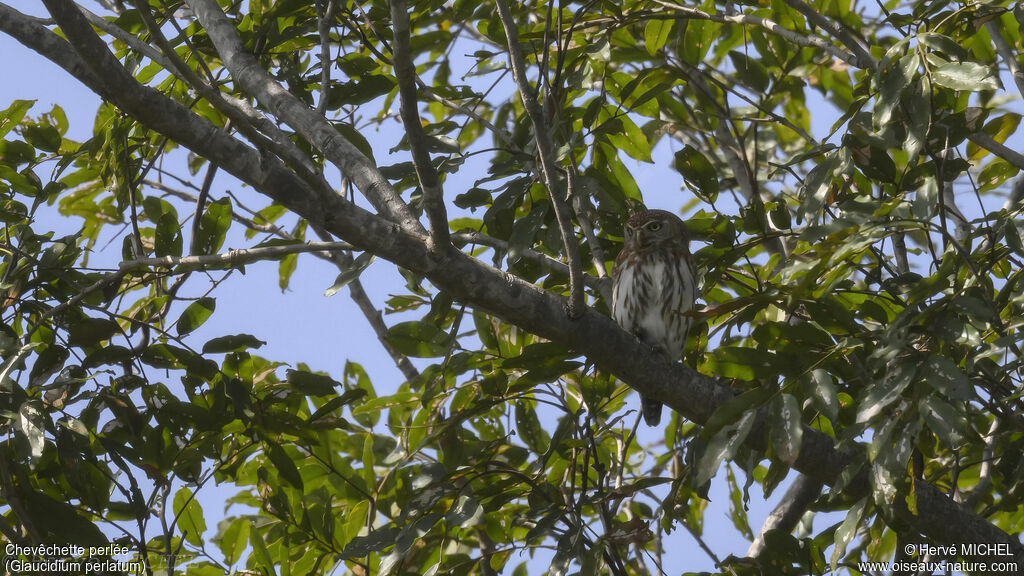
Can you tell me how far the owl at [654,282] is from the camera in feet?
14.4

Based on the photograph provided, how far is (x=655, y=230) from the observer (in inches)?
176

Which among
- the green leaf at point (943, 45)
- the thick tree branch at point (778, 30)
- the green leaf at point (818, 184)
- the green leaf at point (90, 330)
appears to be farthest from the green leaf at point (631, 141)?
the green leaf at point (90, 330)

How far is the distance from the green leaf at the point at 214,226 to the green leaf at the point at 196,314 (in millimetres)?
174

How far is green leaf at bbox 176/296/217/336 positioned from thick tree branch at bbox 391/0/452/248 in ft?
3.31

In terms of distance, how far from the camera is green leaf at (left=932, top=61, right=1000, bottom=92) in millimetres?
2385

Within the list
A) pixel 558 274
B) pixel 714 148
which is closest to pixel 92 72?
pixel 558 274

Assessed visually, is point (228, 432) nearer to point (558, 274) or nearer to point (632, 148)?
point (558, 274)

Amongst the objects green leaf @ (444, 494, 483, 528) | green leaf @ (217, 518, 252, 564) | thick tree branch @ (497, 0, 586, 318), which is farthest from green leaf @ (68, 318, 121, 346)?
thick tree branch @ (497, 0, 586, 318)

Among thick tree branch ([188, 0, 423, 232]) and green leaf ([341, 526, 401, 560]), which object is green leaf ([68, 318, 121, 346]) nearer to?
thick tree branch ([188, 0, 423, 232])

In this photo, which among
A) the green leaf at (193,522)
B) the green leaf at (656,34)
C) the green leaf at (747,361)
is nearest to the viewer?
the green leaf at (747,361)

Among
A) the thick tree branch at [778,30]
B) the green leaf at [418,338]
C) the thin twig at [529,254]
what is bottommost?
the green leaf at [418,338]

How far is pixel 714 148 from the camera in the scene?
521cm

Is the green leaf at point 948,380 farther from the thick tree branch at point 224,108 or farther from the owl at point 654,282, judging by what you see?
the owl at point 654,282

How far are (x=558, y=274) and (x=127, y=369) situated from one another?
1442mm
